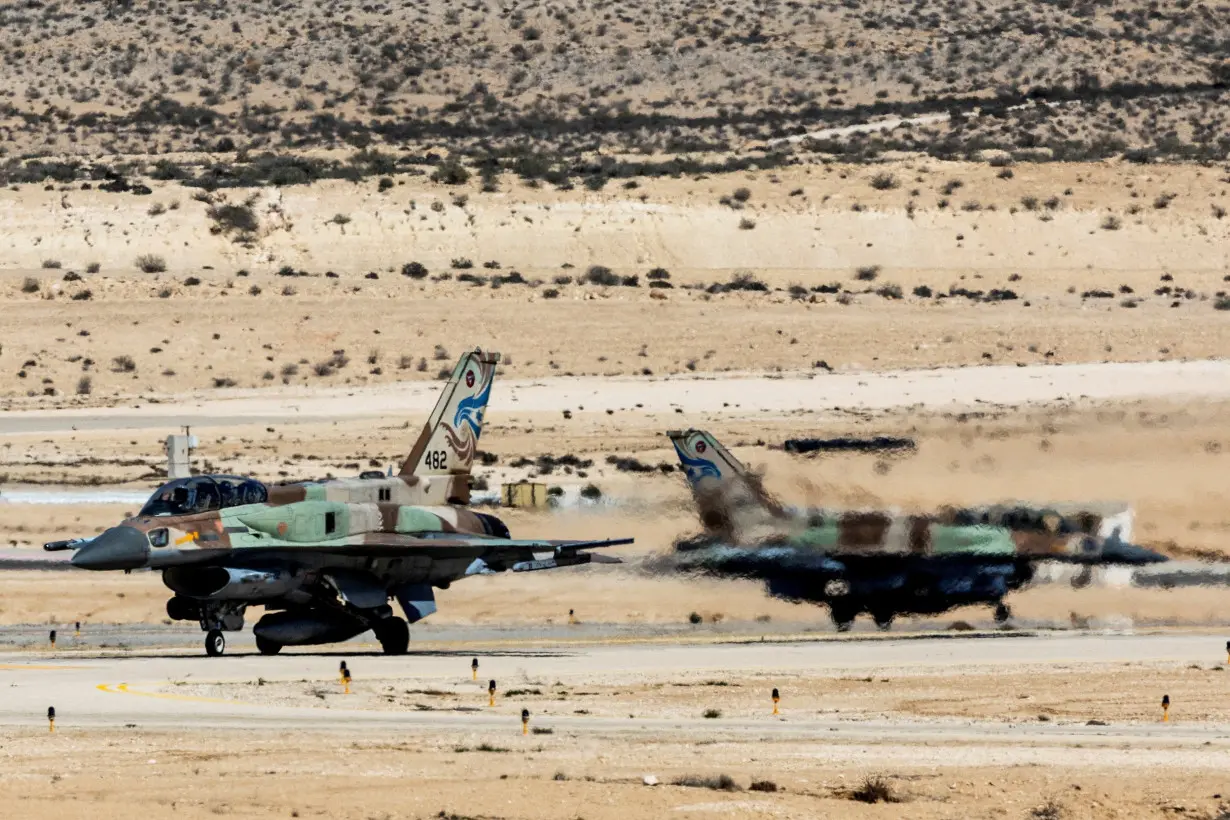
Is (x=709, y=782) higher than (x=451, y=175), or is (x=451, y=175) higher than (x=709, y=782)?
(x=451, y=175)

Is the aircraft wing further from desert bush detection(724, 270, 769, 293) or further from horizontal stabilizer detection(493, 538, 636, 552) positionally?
desert bush detection(724, 270, 769, 293)

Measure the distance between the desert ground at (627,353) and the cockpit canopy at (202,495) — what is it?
2591 mm

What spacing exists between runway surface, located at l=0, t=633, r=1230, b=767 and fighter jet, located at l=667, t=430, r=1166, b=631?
943 mm

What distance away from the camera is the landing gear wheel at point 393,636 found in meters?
40.5

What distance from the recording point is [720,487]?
42.7m

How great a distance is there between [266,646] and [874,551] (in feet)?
36.3

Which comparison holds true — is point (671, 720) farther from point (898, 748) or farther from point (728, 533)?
point (728, 533)

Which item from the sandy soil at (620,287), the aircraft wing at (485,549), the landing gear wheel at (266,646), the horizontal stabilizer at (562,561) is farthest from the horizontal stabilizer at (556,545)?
the sandy soil at (620,287)

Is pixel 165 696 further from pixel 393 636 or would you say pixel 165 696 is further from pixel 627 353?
pixel 627 353

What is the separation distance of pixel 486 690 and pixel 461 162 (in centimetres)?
8546

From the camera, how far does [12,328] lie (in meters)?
87.5

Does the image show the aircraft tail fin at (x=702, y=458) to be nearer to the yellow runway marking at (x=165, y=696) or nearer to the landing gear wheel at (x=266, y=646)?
the landing gear wheel at (x=266, y=646)

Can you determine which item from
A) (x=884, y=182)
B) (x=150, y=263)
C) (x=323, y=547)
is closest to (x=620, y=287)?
→ (x=884, y=182)

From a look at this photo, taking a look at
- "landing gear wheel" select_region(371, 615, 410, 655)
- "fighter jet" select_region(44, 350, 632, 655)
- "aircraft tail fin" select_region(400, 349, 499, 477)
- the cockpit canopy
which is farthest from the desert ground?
"aircraft tail fin" select_region(400, 349, 499, 477)
